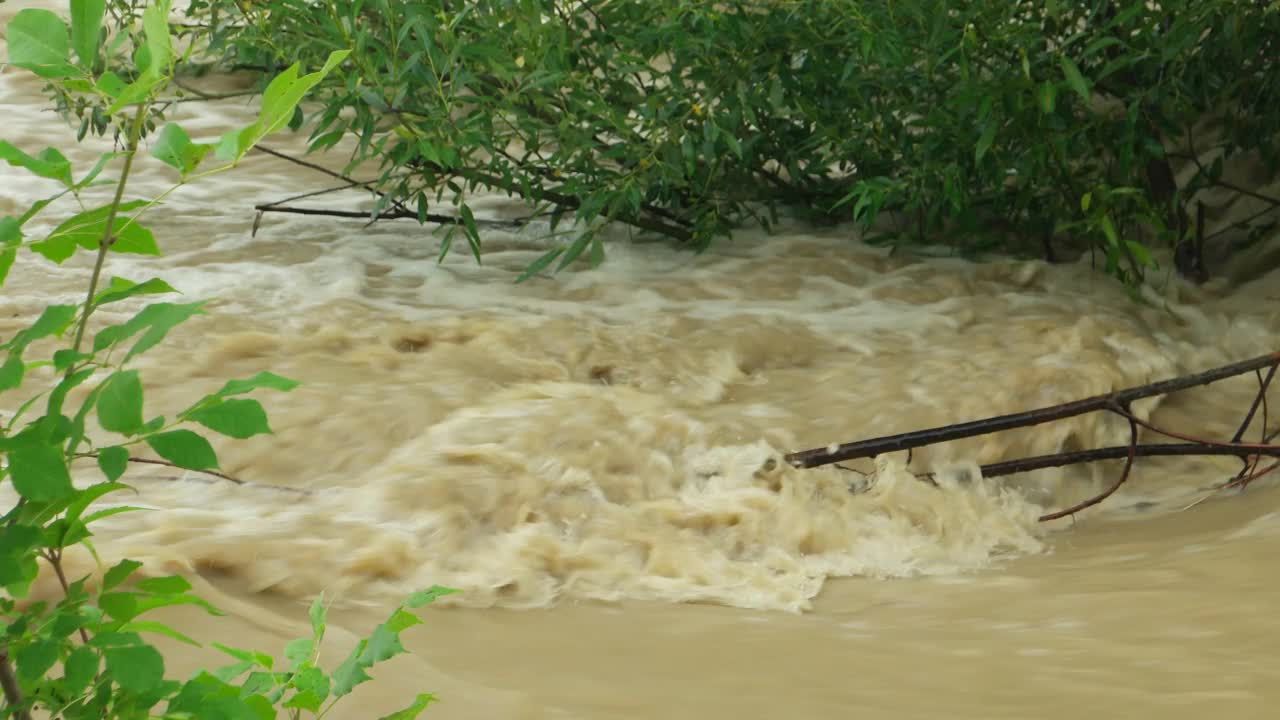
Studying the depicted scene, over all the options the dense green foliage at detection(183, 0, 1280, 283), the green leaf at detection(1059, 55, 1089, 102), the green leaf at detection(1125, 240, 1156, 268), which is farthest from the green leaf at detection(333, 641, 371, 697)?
the green leaf at detection(1125, 240, 1156, 268)

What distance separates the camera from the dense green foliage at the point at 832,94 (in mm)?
3742

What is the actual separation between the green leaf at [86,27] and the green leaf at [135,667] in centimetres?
40

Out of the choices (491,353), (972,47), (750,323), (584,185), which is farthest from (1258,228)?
(491,353)

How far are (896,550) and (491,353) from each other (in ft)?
4.43

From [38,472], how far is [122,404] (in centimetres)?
7

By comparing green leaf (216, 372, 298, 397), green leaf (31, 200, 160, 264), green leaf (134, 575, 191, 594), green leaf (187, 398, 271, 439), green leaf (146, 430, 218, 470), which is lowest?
green leaf (134, 575, 191, 594)

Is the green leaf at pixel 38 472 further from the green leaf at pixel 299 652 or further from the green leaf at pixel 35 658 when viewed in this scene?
the green leaf at pixel 299 652

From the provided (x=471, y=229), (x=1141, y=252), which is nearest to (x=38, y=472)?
(x=471, y=229)

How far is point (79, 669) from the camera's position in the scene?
93cm

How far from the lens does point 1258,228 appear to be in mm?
4492

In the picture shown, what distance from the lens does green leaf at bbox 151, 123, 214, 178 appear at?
0.93 meters

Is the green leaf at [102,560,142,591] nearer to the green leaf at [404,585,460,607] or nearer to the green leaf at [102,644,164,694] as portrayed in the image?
the green leaf at [102,644,164,694]

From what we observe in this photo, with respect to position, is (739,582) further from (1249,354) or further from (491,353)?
(1249,354)

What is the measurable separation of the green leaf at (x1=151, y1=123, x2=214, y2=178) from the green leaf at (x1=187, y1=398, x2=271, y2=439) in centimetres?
16
